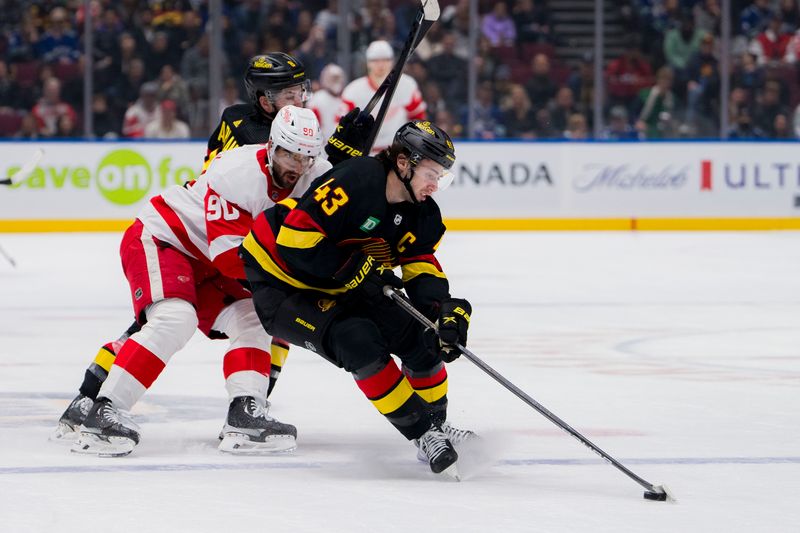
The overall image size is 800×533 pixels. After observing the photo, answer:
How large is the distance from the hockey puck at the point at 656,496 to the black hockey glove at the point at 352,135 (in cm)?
143

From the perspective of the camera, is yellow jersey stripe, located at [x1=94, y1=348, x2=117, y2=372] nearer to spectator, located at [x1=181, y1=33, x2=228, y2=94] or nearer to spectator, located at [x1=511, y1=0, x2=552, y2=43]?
spectator, located at [x1=181, y1=33, x2=228, y2=94]

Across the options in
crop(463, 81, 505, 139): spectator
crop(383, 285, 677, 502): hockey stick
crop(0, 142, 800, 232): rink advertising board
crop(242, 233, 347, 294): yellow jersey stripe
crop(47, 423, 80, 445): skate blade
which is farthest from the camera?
crop(463, 81, 505, 139): spectator

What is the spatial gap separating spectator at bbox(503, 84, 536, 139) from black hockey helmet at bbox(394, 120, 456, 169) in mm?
8032

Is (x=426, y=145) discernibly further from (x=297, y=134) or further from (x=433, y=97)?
(x=433, y=97)

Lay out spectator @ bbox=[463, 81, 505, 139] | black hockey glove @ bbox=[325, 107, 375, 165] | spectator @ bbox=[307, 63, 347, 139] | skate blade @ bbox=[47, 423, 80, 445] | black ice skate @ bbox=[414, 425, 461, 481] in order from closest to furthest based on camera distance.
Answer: black ice skate @ bbox=[414, 425, 461, 481] < skate blade @ bbox=[47, 423, 80, 445] < black hockey glove @ bbox=[325, 107, 375, 165] < spectator @ bbox=[307, 63, 347, 139] < spectator @ bbox=[463, 81, 505, 139]

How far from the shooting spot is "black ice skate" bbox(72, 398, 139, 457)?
3.62 meters

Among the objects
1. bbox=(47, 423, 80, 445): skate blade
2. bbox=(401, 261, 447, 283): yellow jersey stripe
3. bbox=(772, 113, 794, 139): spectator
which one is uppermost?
bbox=(401, 261, 447, 283): yellow jersey stripe

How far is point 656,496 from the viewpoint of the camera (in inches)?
122

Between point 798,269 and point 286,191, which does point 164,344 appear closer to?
point 286,191

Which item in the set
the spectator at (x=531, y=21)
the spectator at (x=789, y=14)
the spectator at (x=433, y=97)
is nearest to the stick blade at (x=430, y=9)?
the spectator at (x=433, y=97)

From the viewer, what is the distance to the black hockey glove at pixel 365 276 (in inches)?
137

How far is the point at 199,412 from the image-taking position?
4.32m

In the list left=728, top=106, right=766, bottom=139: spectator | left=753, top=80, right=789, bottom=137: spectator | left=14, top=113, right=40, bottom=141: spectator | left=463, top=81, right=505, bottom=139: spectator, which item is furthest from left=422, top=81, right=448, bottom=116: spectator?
left=14, top=113, right=40, bottom=141: spectator

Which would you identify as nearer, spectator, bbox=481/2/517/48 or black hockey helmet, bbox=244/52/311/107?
black hockey helmet, bbox=244/52/311/107
